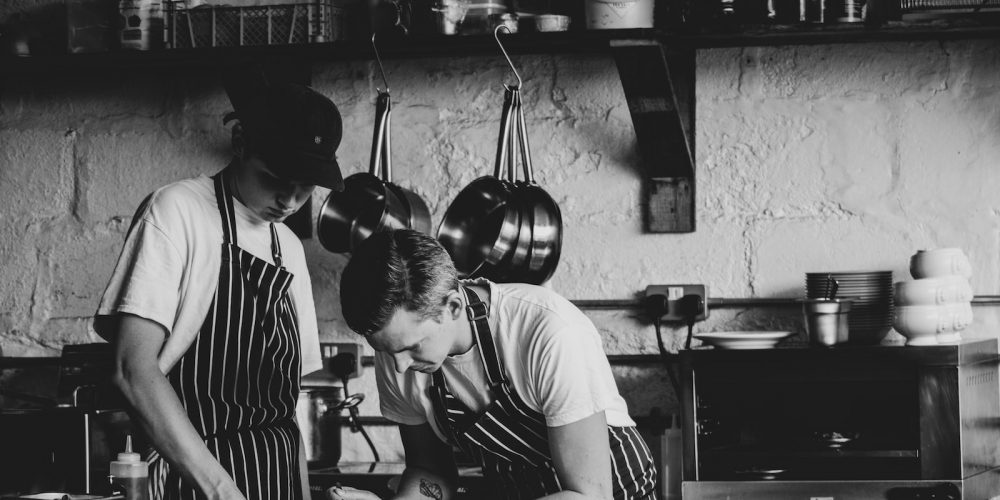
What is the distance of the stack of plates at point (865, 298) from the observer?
2918 millimetres

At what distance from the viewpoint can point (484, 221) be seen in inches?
125

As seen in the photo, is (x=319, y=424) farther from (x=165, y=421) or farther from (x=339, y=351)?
(x=165, y=421)

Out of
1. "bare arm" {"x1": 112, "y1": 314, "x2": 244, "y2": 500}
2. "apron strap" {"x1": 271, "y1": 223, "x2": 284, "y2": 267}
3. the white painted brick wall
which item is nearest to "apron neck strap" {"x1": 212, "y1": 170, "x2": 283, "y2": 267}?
"apron strap" {"x1": 271, "y1": 223, "x2": 284, "y2": 267}

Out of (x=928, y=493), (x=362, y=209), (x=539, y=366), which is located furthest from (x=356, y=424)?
(x=928, y=493)

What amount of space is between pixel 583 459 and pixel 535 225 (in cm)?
122

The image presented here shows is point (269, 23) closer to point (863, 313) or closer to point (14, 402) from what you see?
point (14, 402)

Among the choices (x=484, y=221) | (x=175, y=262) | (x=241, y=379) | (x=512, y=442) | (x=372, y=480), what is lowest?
(x=372, y=480)

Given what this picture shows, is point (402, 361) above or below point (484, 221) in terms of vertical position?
below

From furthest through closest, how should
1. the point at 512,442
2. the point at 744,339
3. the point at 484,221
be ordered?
1. the point at 484,221
2. the point at 744,339
3. the point at 512,442

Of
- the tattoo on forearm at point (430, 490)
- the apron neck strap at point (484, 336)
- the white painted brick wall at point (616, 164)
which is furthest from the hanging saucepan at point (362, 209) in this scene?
the apron neck strap at point (484, 336)

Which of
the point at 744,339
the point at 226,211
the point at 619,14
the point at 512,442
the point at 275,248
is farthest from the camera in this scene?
the point at 619,14

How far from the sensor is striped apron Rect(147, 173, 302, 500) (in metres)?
2.31

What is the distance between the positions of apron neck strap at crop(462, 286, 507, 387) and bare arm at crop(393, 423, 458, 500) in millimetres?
272

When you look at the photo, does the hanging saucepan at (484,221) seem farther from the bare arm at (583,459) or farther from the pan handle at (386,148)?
the bare arm at (583,459)
